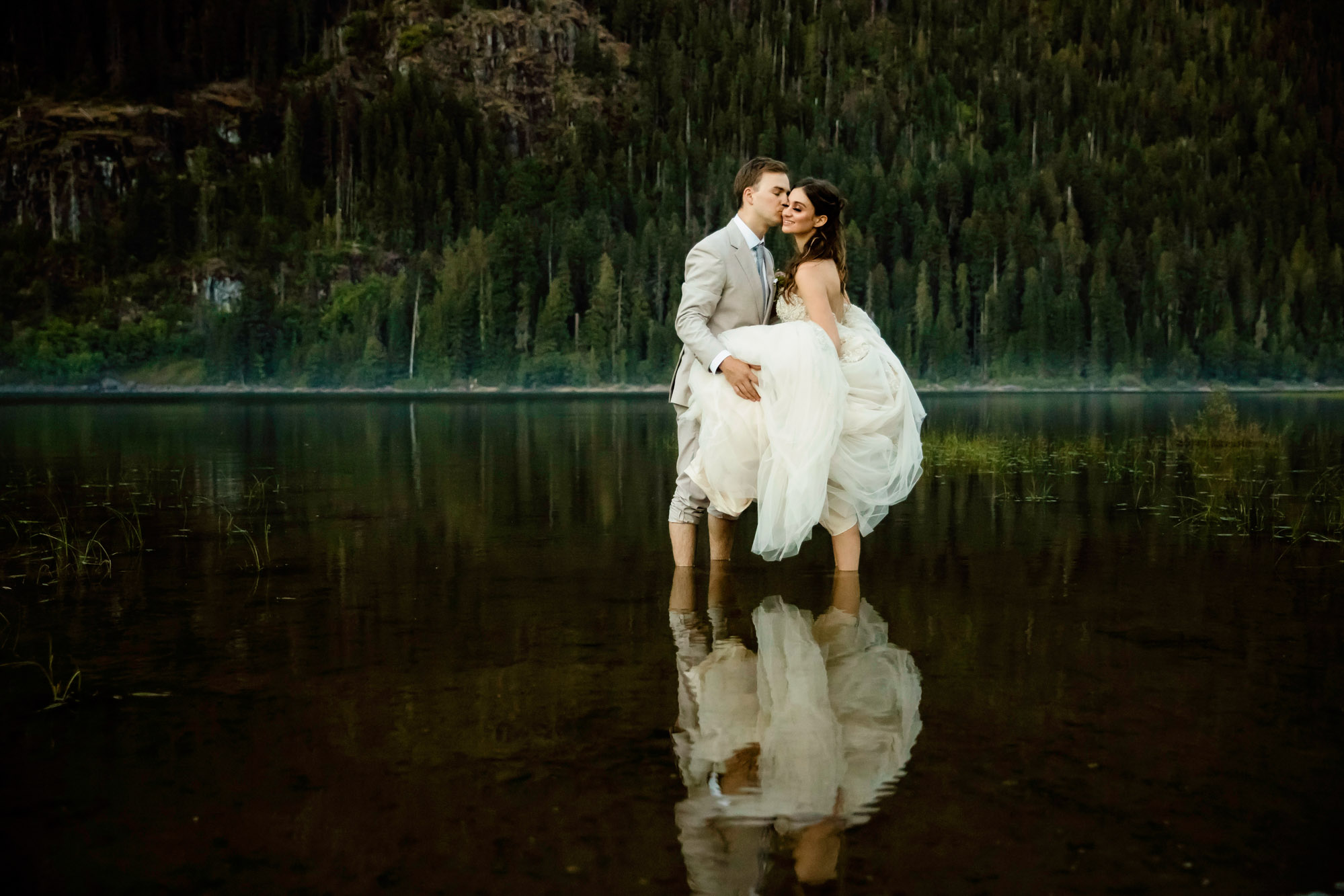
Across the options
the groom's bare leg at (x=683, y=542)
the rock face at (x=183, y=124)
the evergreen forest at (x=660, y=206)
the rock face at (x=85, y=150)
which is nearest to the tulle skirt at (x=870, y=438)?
the groom's bare leg at (x=683, y=542)

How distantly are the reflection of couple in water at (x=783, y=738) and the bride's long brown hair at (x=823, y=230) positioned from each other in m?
2.42

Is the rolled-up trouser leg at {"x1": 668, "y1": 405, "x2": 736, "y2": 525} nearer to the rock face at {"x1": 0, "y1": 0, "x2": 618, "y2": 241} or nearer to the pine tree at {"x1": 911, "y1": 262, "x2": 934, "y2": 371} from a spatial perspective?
the pine tree at {"x1": 911, "y1": 262, "x2": 934, "y2": 371}

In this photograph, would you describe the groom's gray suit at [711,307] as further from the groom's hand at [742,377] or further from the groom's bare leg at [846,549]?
the groom's bare leg at [846,549]

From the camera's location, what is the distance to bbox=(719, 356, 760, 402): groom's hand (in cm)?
856

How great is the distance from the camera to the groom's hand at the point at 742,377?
28.1 feet

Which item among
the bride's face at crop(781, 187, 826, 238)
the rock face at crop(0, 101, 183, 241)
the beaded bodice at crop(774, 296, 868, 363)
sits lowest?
the beaded bodice at crop(774, 296, 868, 363)

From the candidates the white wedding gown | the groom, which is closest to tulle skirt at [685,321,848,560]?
the white wedding gown

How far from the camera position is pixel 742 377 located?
8578 mm

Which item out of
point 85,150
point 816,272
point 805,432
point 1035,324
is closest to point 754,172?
point 816,272

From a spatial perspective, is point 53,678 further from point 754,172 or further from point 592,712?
point 754,172

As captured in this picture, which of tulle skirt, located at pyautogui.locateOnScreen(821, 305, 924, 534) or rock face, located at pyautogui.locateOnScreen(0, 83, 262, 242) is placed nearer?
tulle skirt, located at pyautogui.locateOnScreen(821, 305, 924, 534)

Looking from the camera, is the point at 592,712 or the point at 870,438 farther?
the point at 870,438

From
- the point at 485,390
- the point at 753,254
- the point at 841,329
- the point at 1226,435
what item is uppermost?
the point at 753,254

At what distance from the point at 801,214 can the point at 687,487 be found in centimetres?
200
